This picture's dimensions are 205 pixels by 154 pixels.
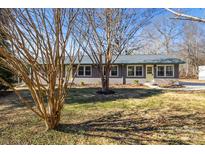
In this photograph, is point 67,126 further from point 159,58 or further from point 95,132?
point 159,58

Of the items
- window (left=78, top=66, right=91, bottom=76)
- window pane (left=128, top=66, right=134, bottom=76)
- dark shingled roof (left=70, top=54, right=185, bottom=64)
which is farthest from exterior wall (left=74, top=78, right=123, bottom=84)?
dark shingled roof (left=70, top=54, right=185, bottom=64)

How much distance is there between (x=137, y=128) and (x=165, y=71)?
17.6 metres

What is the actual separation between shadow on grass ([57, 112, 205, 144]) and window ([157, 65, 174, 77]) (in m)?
15.6

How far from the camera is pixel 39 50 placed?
496 centimetres

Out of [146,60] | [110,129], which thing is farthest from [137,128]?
[146,60]

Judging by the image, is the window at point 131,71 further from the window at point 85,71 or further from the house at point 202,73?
the house at point 202,73

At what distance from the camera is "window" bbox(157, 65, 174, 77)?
72.2ft

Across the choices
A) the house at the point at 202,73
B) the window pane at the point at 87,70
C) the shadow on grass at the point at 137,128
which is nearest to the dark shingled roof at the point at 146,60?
the window pane at the point at 87,70

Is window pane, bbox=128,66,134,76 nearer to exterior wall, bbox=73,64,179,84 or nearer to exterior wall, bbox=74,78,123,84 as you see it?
exterior wall, bbox=73,64,179,84

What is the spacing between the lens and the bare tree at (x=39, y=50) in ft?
15.2

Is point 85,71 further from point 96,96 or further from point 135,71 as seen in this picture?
point 96,96
